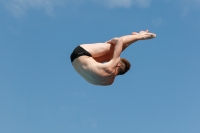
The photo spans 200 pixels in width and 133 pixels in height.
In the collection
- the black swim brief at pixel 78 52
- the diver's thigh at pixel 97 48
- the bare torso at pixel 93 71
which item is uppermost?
the diver's thigh at pixel 97 48

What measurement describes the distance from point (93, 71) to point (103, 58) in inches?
33.1

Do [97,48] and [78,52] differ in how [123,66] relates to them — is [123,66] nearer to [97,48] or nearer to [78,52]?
[97,48]

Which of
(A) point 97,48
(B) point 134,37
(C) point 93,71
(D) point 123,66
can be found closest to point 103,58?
(A) point 97,48

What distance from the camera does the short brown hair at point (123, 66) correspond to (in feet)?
49.1

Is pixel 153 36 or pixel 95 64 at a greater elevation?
pixel 153 36

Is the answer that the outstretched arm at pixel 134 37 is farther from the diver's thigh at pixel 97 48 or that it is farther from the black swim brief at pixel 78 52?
the black swim brief at pixel 78 52

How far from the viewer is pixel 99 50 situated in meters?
15.0

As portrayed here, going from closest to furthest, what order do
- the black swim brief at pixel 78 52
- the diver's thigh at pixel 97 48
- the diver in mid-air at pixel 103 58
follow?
the diver in mid-air at pixel 103 58 < the black swim brief at pixel 78 52 < the diver's thigh at pixel 97 48

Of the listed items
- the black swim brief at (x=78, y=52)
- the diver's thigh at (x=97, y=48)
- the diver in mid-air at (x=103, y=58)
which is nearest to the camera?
the diver in mid-air at (x=103, y=58)

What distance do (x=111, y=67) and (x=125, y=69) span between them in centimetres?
61

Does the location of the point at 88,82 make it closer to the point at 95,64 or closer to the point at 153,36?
the point at 95,64

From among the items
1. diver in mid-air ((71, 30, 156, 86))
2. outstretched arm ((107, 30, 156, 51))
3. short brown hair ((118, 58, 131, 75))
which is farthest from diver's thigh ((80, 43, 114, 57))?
short brown hair ((118, 58, 131, 75))

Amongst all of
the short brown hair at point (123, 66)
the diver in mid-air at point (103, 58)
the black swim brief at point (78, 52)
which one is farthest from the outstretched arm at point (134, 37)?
the black swim brief at point (78, 52)

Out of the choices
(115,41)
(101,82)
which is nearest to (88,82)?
(101,82)
